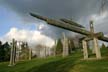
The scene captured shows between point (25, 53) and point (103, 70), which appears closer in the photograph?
point (103, 70)

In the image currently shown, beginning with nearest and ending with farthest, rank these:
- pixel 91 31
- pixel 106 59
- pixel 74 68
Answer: pixel 74 68, pixel 106 59, pixel 91 31

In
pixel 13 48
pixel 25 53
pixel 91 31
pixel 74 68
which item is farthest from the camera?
pixel 25 53

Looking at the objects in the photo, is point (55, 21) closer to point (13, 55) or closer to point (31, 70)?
point (31, 70)

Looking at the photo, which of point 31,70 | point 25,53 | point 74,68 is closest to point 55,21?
point 74,68

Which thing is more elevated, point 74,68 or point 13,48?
point 13,48

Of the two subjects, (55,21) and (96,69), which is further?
(96,69)

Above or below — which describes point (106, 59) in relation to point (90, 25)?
below

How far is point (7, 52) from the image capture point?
52.5 m

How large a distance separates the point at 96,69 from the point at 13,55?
50.0 ft

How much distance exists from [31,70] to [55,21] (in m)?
6.98

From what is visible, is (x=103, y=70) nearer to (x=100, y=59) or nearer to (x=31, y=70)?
(x=100, y=59)

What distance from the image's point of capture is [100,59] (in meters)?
22.6

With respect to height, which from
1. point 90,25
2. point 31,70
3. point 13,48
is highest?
point 90,25

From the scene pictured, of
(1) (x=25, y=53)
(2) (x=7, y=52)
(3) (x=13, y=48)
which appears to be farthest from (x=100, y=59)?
(2) (x=7, y=52)
